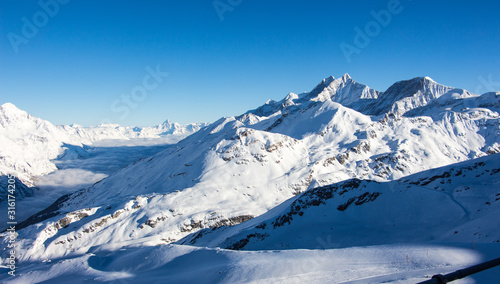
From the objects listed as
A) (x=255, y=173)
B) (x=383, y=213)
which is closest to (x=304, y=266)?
(x=383, y=213)

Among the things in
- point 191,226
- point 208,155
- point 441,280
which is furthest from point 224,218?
point 441,280

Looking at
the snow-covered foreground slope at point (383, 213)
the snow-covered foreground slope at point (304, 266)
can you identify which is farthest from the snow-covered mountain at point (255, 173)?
the snow-covered foreground slope at point (304, 266)

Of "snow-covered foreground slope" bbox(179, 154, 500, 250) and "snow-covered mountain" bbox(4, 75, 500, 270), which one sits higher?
"snow-covered mountain" bbox(4, 75, 500, 270)

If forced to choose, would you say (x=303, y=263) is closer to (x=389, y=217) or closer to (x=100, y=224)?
(x=389, y=217)

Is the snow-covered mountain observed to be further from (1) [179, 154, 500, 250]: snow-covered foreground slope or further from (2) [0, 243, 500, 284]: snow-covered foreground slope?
(2) [0, 243, 500, 284]: snow-covered foreground slope

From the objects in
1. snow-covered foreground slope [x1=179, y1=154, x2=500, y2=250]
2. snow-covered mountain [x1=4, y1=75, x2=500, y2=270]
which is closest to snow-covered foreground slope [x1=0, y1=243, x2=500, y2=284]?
snow-covered foreground slope [x1=179, y1=154, x2=500, y2=250]
